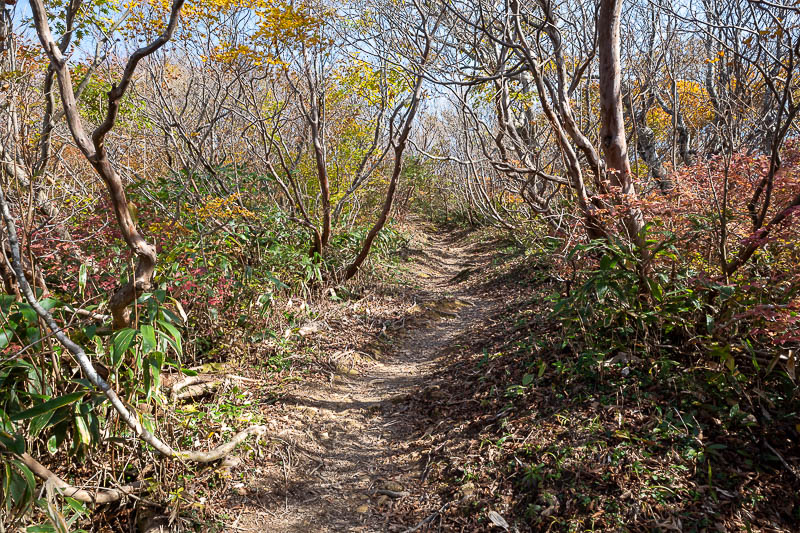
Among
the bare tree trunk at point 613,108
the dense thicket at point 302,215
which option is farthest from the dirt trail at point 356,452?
the bare tree trunk at point 613,108

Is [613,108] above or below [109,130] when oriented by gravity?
above

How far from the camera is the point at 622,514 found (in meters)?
2.22

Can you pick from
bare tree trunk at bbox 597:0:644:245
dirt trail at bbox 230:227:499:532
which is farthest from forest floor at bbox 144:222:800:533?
bare tree trunk at bbox 597:0:644:245

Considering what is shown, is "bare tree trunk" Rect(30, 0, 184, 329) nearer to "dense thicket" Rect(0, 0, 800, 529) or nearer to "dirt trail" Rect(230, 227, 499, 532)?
"dense thicket" Rect(0, 0, 800, 529)

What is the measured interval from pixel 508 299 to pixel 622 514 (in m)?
4.23

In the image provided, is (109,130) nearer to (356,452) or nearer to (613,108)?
(356,452)

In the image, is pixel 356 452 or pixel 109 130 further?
pixel 356 452

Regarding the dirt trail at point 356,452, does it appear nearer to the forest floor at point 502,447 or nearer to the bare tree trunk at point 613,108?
the forest floor at point 502,447

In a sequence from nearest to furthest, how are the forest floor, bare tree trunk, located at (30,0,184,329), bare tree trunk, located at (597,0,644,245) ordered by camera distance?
bare tree trunk, located at (30,0,184,329) < the forest floor < bare tree trunk, located at (597,0,644,245)

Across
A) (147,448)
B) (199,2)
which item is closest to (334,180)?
(199,2)

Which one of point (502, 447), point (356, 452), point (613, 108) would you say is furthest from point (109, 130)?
point (613, 108)

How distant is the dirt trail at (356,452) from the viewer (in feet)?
9.08

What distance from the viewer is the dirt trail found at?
277cm

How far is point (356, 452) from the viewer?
11.3ft
